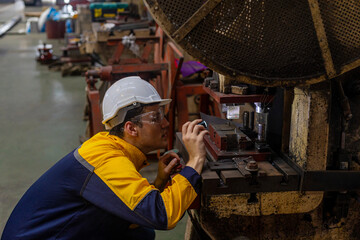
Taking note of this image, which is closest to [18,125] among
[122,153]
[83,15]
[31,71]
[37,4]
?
[83,15]

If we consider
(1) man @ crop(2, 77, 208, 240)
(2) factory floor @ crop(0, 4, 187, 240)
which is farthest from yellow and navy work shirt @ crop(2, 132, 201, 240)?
(2) factory floor @ crop(0, 4, 187, 240)

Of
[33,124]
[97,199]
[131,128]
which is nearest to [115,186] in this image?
[97,199]

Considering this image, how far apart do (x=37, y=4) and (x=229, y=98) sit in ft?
74.2

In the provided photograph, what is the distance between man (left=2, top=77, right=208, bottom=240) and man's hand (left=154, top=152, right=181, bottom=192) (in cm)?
1

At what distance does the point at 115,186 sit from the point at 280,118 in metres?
0.99

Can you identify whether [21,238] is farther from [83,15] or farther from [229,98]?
[83,15]

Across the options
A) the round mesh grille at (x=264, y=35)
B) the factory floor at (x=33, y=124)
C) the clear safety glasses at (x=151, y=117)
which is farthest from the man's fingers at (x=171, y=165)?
the factory floor at (x=33, y=124)

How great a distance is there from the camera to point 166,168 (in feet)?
6.95

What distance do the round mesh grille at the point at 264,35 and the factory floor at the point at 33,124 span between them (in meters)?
2.02

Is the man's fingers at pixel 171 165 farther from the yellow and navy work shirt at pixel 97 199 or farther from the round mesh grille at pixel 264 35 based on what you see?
the round mesh grille at pixel 264 35

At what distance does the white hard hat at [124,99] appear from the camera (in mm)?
1998

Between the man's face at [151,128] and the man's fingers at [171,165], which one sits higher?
the man's face at [151,128]

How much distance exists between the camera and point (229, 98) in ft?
6.73

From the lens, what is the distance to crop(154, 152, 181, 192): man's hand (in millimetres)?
2123
